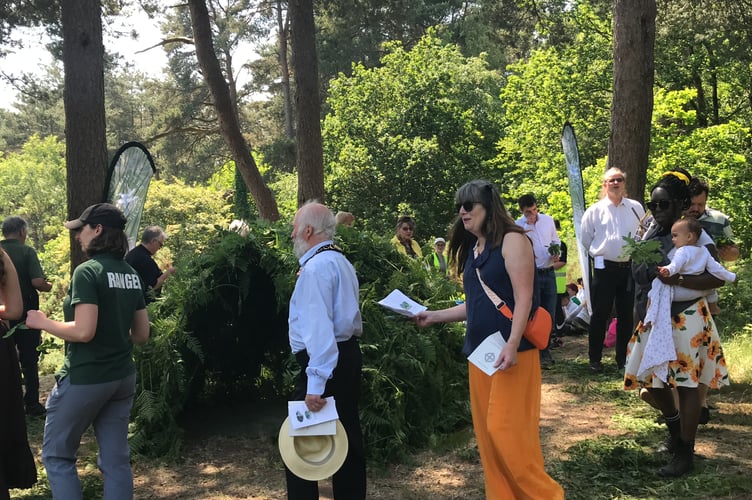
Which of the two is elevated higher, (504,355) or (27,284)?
(27,284)

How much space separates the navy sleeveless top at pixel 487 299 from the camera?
341 centimetres

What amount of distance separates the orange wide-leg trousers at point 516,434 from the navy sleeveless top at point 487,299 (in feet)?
0.54

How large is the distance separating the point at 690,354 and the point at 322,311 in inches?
98.9

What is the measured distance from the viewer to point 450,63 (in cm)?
2391

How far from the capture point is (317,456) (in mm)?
3316

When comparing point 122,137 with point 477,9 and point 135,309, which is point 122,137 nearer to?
point 477,9

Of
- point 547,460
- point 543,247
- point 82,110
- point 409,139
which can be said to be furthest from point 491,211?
point 409,139

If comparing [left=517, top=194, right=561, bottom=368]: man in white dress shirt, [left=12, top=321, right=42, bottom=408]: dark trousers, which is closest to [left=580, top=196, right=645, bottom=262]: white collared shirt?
[left=517, top=194, right=561, bottom=368]: man in white dress shirt

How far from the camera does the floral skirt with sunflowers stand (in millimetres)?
4305

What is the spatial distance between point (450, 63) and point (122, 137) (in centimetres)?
3236

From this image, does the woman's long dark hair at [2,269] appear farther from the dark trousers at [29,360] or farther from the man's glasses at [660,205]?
the man's glasses at [660,205]

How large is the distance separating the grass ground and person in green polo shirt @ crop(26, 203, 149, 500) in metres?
1.14

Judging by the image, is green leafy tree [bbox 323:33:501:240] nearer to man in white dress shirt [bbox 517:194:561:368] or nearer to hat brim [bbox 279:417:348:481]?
man in white dress shirt [bbox 517:194:561:368]

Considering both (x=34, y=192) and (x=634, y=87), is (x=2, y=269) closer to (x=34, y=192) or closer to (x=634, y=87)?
(x=634, y=87)
